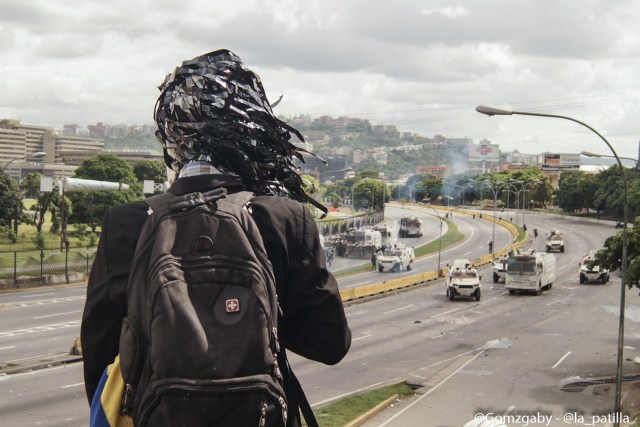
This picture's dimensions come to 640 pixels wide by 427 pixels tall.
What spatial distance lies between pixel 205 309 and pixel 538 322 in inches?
1384

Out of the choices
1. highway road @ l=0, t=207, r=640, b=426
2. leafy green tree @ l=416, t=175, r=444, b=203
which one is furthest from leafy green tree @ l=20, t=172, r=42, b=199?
leafy green tree @ l=416, t=175, r=444, b=203

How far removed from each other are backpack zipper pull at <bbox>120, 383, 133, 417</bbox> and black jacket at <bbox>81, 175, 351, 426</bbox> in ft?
0.63

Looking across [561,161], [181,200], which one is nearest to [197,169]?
[181,200]

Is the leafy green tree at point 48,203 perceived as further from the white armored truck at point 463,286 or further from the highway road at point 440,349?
the white armored truck at point 463,286

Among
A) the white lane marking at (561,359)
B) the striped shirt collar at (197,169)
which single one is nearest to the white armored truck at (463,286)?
the white lane marking at (561,359)

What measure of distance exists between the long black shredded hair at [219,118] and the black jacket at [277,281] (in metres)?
0.11

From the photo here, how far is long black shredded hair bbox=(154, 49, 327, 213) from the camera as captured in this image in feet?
8.75

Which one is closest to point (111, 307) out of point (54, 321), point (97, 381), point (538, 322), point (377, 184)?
point (97, 381)

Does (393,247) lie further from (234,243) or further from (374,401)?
(234,243)

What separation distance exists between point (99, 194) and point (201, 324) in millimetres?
65633

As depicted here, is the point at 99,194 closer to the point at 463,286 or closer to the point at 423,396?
the point at 463,286

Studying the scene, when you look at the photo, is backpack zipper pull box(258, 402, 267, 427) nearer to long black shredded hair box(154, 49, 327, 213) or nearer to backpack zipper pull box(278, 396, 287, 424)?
backpack zipper pull box(278, 396, 287, 424)

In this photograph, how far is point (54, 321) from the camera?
30.0m

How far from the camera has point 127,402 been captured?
2434mm
